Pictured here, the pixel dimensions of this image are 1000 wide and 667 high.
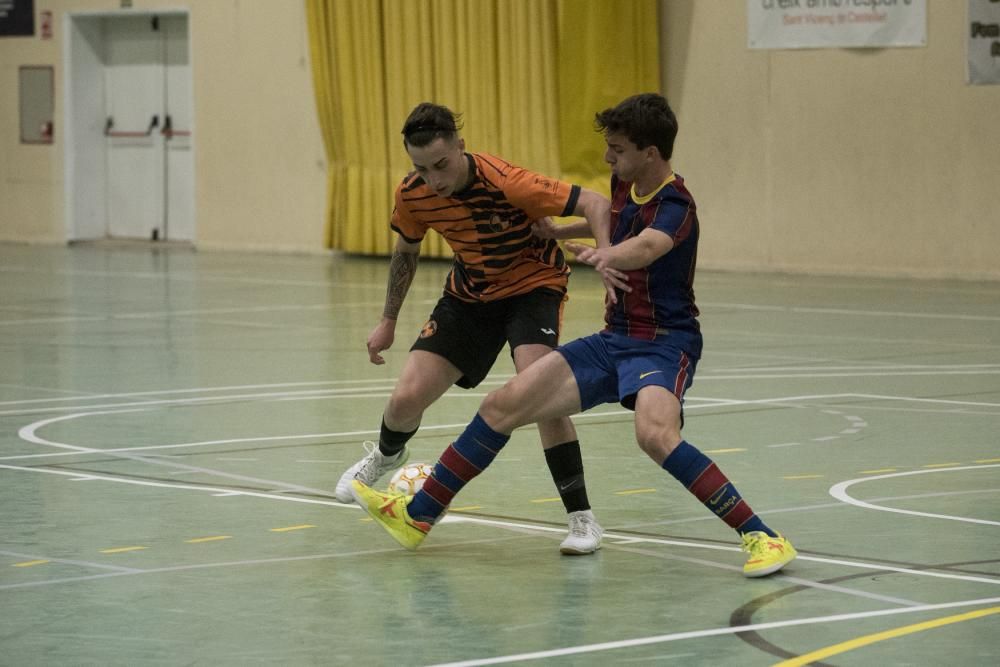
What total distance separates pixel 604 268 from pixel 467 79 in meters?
16.8

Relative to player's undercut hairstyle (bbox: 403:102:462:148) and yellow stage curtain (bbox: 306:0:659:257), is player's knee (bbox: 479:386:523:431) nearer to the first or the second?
player's undercut hairstyle (bbox: 403:102:462:148)

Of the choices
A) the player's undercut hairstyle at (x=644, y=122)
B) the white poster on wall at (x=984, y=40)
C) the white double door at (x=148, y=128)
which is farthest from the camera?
the white double door at (x=148, y=128)

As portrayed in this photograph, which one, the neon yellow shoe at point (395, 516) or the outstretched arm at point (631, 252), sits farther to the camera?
the neon yellow shoe at point (395, 516)

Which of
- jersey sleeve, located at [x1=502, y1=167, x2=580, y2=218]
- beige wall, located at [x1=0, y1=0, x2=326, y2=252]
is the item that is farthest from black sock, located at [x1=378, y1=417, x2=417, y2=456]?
beige wall, located at [x1=0, y1=0, x2=326, y2=252]

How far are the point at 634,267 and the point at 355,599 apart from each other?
140cm

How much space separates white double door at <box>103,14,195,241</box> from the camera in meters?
26.9

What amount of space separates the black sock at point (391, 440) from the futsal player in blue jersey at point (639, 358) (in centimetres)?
65

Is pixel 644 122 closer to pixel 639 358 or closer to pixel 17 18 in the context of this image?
pixel 639 358

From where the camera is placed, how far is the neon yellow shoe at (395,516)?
21.5 feet

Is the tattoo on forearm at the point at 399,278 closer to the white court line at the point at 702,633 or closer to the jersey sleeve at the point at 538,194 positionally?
the jersey sleeve at the point at 538,194

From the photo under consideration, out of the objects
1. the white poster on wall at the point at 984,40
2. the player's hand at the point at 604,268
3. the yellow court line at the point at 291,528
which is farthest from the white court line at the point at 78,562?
the white poster on wall at the point at 984,40

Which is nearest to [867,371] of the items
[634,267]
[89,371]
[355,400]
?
[355,400]

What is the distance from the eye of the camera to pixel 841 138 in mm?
19984

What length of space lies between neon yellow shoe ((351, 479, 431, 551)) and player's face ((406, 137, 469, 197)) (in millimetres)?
1121
